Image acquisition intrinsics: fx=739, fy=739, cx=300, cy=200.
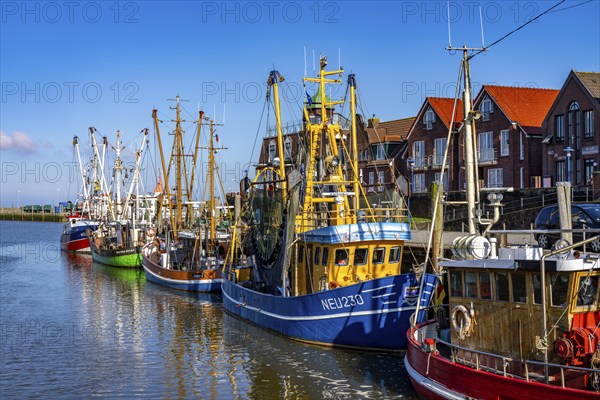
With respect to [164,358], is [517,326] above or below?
above

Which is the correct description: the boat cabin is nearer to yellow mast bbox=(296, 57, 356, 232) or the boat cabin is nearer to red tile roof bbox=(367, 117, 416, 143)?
yellow mast bbox=(296, 57, 356, 232)

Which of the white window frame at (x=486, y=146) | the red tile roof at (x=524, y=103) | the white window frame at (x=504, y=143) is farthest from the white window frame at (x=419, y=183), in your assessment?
the red tile roof at (x=524, y=103)

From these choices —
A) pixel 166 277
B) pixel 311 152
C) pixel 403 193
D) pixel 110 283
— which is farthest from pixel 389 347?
pixel 110 283

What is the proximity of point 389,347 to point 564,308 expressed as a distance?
30.3ft

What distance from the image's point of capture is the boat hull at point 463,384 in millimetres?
13797

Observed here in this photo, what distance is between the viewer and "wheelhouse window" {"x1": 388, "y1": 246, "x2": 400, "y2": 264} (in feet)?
86.3

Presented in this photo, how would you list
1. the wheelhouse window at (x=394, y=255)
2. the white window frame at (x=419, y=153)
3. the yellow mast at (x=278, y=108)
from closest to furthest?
the wheelhouse window at (x=394, y=255) → the yellow mast at (x=278, y=108) → the white window frame at (x=419, y=153)

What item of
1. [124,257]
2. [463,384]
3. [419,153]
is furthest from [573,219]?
[124,257]

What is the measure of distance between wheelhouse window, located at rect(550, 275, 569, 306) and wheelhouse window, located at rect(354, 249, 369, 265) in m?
11.2

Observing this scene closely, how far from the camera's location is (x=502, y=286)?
638 inches

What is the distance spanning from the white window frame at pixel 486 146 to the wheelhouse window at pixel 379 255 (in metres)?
34.1

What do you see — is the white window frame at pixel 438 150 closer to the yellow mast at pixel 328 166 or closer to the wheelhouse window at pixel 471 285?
the yellow mast at pixel 328 166

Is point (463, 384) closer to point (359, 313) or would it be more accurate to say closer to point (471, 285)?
point (471, 285)

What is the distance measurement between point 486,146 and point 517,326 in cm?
4424
